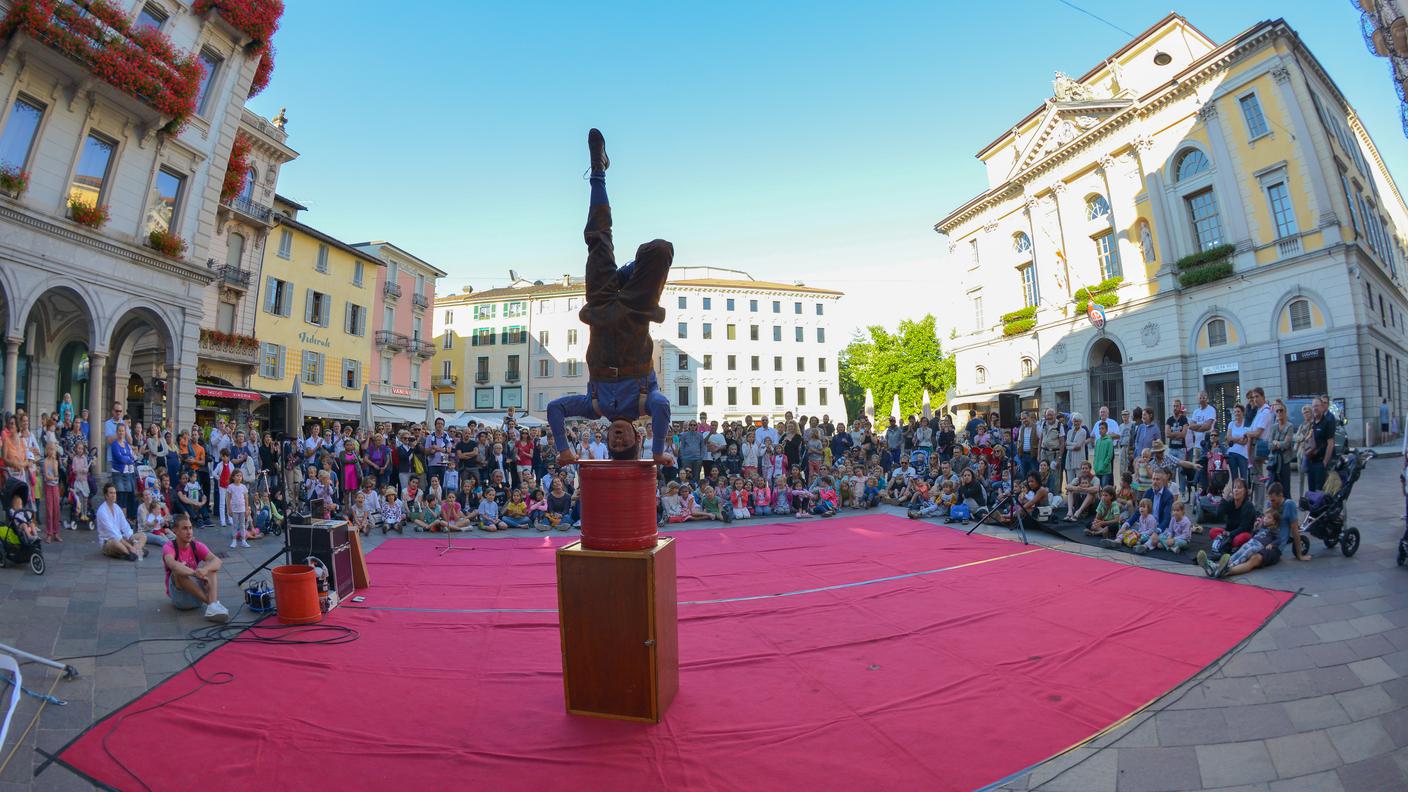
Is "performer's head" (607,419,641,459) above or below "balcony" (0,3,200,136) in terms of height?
below

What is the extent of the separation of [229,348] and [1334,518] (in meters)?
29.1

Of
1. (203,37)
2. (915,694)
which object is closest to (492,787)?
(915,694)

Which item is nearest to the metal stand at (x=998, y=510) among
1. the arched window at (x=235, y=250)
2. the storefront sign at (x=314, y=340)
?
the arched window at (x=235, y=250)

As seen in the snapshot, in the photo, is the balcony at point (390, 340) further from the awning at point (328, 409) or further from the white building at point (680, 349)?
the white building at point (680, 349)

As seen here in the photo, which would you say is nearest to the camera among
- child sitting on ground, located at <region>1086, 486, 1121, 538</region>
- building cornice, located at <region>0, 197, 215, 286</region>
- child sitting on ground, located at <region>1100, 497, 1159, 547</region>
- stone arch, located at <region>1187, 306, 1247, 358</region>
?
child sitting on ground, located at <region>1100, 497, 1159, 547</region>

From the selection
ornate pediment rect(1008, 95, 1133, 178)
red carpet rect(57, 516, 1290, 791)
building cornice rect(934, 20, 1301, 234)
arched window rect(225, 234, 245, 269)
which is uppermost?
ornate pediment rect(1008, 95, 1133, 178)

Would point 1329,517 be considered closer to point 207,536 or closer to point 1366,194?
point 207,536

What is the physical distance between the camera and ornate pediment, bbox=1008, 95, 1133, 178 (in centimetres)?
2562

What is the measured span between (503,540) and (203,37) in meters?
14.7

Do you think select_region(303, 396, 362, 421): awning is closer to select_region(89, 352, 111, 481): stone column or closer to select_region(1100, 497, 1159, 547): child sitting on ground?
select_region(89, 352, 111, 481): stone column

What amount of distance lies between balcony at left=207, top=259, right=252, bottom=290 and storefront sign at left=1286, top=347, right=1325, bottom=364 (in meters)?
36.1

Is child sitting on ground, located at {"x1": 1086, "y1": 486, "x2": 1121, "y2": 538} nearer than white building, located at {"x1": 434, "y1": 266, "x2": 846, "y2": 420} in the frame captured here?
Yes

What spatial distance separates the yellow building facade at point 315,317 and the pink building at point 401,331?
33.0 inches

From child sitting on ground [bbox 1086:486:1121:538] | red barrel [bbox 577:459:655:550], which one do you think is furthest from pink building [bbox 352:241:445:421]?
red barrel [bbox 577:459:655:550]
